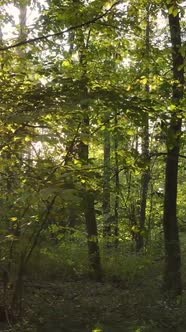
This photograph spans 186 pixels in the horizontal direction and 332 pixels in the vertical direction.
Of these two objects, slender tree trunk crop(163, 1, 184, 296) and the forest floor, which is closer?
the forest floor

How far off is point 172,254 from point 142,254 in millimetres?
3172

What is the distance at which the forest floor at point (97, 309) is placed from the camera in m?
7.37

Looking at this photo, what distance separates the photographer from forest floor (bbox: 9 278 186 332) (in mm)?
7371

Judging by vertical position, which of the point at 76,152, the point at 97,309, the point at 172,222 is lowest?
the point at 97,309

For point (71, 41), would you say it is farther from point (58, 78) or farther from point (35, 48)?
point (58, 78)

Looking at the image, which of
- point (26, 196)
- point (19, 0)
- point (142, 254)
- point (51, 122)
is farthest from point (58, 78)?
point (142, 254)

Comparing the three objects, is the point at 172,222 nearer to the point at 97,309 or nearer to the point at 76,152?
the point at 97,309

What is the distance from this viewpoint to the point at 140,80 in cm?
576

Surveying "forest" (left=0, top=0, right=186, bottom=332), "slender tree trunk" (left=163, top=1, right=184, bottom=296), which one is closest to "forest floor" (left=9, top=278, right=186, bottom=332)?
"forest" (left=0, top=0, right=186, bottom=332)

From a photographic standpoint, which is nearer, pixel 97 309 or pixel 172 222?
pixel 97 309

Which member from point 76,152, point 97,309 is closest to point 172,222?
point 97,309

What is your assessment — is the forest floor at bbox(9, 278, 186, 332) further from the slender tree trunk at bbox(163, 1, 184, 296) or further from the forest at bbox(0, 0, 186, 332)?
the slender tree trunk at bbox(163, 1, 184, 296)

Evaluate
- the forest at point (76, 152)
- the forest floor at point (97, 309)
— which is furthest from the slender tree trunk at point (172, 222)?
the forest floor at point (97, 309)

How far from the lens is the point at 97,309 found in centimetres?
863
